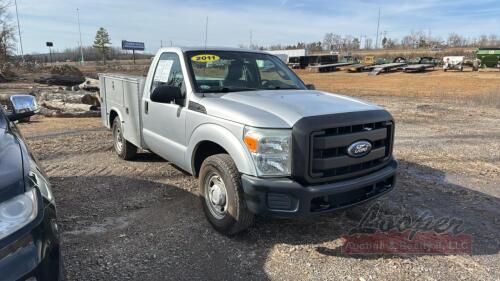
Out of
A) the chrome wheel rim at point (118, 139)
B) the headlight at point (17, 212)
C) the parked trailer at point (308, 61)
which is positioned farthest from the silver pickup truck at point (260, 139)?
the parked trailer at point (308, 61)

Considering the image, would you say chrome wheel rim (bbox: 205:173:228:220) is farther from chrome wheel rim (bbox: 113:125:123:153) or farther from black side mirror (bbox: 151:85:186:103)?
chrome wheel rim (bbox: 113:125:123:153)

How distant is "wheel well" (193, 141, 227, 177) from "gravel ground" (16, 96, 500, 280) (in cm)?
58

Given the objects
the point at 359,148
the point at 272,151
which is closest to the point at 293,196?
the point at 272,151

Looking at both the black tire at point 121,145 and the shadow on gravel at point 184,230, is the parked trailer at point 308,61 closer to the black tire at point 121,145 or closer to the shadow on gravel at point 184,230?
the black tire at point 121,145

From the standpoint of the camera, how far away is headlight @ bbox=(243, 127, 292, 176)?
340cm

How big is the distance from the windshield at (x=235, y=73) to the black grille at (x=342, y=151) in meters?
1.48

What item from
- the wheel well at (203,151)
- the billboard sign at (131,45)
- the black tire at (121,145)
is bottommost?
the black tire at (121,145)

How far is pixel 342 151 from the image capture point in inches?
142

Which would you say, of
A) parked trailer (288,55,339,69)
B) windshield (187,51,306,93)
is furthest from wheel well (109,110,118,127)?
parked trailer (288,55,339,69)

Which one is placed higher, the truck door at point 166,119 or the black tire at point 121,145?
the truck door at point 166,119

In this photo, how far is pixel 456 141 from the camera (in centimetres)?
877

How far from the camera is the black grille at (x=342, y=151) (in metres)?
3.45

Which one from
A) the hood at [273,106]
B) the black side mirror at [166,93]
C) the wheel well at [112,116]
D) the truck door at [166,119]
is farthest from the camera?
the wheel well at [112,116]

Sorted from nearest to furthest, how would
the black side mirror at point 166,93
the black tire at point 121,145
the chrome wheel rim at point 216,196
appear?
the chrome wheel rim at point 216,196 < the black side mirror at point 166,93 < the black tire at point 121,145
